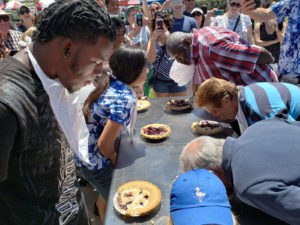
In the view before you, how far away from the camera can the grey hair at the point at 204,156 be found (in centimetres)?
135

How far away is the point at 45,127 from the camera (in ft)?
3.03

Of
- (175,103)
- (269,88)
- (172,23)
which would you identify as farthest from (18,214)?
(172,23)

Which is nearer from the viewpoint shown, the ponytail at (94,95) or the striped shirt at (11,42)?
the ponytail at (94,95)

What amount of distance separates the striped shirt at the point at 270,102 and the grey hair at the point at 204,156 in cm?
58

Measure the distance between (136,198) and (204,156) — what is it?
0.48m

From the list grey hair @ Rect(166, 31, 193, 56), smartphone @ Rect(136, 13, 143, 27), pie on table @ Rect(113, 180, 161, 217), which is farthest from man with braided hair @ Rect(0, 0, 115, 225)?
smartphone @ Rect(136, 13, 143, 27)

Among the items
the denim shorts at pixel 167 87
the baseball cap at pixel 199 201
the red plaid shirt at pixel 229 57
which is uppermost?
the red plaid shirt at pixel 229 57

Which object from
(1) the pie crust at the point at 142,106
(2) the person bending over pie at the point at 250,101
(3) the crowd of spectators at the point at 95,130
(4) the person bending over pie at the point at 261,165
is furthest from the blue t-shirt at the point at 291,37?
(1) the pie crust at the point at 142,106

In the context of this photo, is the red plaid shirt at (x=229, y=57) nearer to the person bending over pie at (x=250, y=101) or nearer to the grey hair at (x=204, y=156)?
the person bending over pie at (x=250, y=101)

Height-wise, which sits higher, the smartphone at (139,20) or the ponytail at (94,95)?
the smartphone at (139,20)

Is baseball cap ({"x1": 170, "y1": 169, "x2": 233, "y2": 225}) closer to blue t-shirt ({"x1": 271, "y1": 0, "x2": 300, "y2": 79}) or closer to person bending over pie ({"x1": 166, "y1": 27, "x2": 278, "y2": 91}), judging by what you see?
person bending over pie ({"x1": 166, "y1": 27, "x2": 278, "y2": 91})

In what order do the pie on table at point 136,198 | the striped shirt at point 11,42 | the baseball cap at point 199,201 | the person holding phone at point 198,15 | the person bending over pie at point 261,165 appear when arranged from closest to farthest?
1. the baseball cap at point 199,201
2. the person bending over pie at point 261,165
3. the pie on table at point 136,198
4. the striped shirt at point 11,42
5. the person holding phone at point 198,15

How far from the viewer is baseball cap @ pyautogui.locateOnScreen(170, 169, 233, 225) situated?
37.3 inches

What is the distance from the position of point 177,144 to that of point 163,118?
626mm
